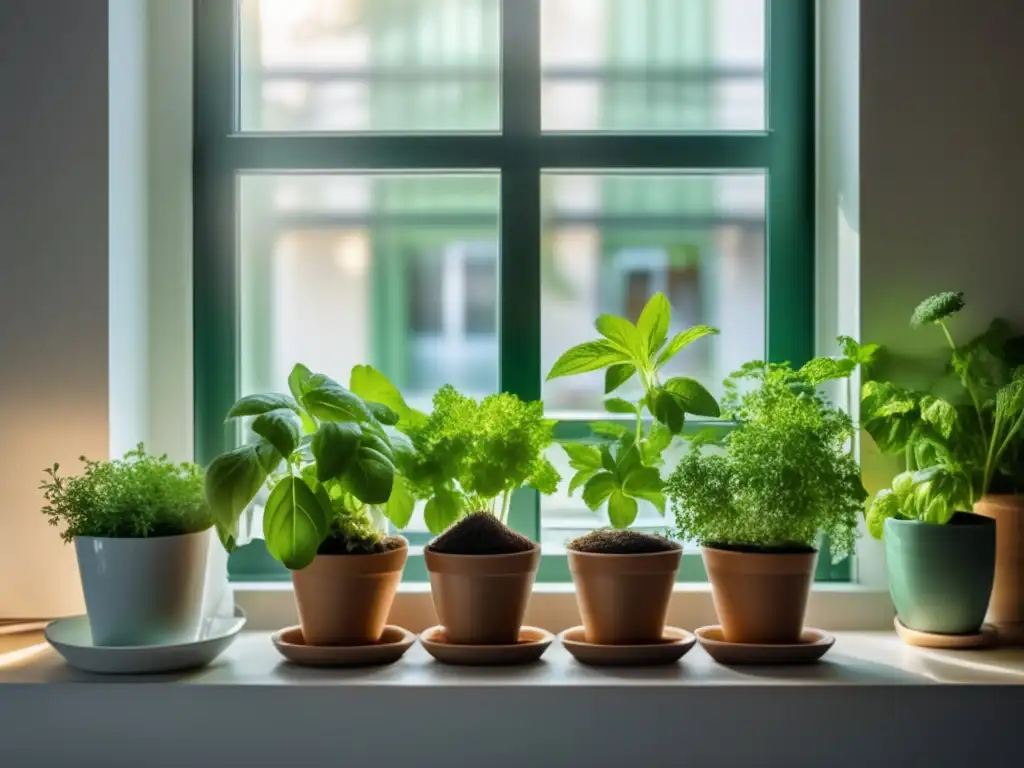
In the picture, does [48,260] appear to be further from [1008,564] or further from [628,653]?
[1008,564]

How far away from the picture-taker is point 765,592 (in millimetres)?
1715

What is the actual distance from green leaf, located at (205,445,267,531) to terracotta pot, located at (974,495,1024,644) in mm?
1238

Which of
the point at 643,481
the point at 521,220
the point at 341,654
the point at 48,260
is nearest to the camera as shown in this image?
the point at 341,654

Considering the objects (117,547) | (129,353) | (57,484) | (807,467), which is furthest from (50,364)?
(807,467)

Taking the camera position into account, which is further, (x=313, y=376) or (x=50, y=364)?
(x=50, y=364)

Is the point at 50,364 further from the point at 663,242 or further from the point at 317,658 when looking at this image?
the point at 663,242

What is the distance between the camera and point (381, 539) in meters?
1.77

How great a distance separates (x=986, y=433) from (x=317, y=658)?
1218 mm

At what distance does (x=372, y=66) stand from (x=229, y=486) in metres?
0.97

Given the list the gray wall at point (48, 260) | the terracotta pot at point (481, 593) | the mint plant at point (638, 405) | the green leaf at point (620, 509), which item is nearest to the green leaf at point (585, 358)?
the mint plant at point (638, 405)

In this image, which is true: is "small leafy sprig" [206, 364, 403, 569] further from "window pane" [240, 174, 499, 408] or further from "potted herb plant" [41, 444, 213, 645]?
"window pane" [240, 174, 499, 408]

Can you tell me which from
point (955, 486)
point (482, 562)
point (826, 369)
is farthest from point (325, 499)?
point (955, 486)

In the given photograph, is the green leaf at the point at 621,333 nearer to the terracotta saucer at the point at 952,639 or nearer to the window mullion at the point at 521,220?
the window mullion at the point at 521,220

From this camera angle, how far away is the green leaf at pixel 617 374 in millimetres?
1842
